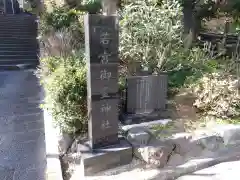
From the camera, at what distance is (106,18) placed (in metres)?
2.55

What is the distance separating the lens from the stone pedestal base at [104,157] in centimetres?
272

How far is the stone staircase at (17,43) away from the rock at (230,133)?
6866mm

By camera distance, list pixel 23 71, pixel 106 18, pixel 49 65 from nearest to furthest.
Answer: pixel 106 18, pixel 49 65, pixel 23 71

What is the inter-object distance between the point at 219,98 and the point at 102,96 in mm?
1975

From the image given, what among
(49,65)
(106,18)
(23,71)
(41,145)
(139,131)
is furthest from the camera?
(23,71)

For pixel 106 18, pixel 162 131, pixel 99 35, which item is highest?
pixel 106 18

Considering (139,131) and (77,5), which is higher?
(77,5)

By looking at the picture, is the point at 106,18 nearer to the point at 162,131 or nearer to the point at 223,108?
the point at 162,131

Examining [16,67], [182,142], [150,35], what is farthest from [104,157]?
[16,67]

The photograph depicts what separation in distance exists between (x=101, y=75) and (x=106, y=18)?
2.06 ft

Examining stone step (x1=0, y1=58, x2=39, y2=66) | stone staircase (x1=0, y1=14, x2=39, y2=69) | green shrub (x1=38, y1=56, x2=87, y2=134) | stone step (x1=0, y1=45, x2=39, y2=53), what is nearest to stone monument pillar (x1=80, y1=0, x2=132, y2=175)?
green shrub (x1=38, y1=56, x2=87, y2=134)

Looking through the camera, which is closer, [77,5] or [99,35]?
[99,35]

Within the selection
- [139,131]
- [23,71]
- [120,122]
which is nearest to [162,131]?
[139,131]

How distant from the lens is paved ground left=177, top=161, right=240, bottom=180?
292 cm
